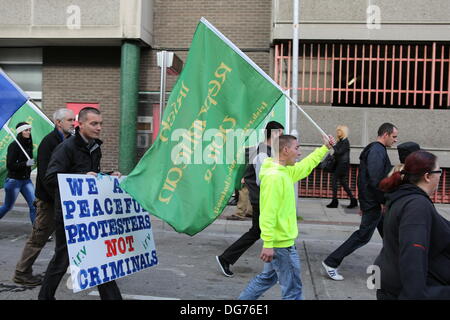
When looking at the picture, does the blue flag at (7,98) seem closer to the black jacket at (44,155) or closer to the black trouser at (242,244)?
the black jacket at (44,155)

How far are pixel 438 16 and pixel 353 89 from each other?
2.56 m

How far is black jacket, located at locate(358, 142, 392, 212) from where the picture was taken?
5.06 metres

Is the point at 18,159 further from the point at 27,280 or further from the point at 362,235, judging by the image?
the point at 362,235

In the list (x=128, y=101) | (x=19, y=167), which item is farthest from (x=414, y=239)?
(x=128, y=101)

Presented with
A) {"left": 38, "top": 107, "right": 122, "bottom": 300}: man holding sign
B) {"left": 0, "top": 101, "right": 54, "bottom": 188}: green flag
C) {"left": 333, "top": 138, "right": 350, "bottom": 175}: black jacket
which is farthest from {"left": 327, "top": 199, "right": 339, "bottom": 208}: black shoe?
{"left": 38, "top": 107, "right": 122, "bottom": 300}: man holding sign

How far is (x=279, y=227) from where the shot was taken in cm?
357

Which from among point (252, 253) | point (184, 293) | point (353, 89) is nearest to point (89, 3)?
point (353, 89)

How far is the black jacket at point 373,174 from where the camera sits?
5061 millimetres

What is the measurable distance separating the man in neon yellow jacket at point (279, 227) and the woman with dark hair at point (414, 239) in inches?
36.1

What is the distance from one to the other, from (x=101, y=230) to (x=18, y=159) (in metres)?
3.23

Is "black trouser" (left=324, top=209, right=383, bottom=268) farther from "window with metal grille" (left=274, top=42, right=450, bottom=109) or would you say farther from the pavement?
"window with metal grille" (left=274, top=42, right=450, bottom=109)

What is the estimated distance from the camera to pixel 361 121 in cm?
1109

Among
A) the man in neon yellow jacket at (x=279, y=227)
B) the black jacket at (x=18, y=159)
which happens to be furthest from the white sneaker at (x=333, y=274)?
the black jacket at (x=18, y=159)

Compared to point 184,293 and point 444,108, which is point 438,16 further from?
point 184,293
